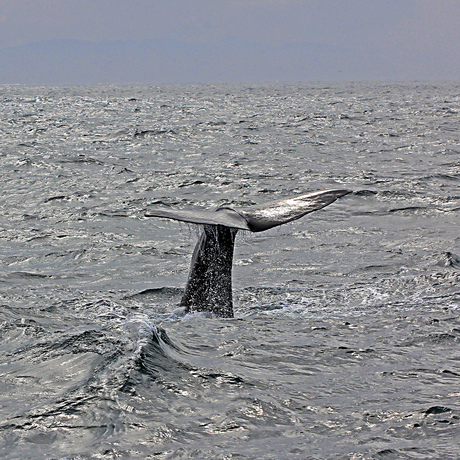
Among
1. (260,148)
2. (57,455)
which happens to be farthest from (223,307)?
(260,148)

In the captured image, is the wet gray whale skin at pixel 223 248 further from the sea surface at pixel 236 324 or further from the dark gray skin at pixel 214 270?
the sea surface at pixel 236 324

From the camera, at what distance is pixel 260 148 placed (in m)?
25.0

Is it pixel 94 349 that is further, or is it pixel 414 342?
pixel 414 342

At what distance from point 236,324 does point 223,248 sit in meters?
0.76

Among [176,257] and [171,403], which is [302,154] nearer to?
[176,257]

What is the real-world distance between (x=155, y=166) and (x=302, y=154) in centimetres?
527

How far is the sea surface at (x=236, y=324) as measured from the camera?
14.4 feet

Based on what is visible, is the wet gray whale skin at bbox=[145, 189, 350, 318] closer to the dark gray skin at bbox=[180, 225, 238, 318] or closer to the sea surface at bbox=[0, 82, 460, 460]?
the dark gray skin at bbox=[180, 225, 238, 318]

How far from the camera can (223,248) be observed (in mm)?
7105

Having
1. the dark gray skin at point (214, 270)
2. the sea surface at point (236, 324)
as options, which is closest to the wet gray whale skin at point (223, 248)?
the dark gray skin at point (214, 270)

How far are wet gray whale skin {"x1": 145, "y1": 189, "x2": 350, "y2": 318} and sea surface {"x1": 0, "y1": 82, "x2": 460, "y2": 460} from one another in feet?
0.62

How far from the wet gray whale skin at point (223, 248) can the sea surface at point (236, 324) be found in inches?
7.5

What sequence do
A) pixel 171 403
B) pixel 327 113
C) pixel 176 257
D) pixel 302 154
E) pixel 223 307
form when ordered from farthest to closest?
pixel 327 113, pixel 302 154, pixel 176 257, pixel 223 307, pixel 171 403

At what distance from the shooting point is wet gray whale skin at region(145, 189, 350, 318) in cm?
693
